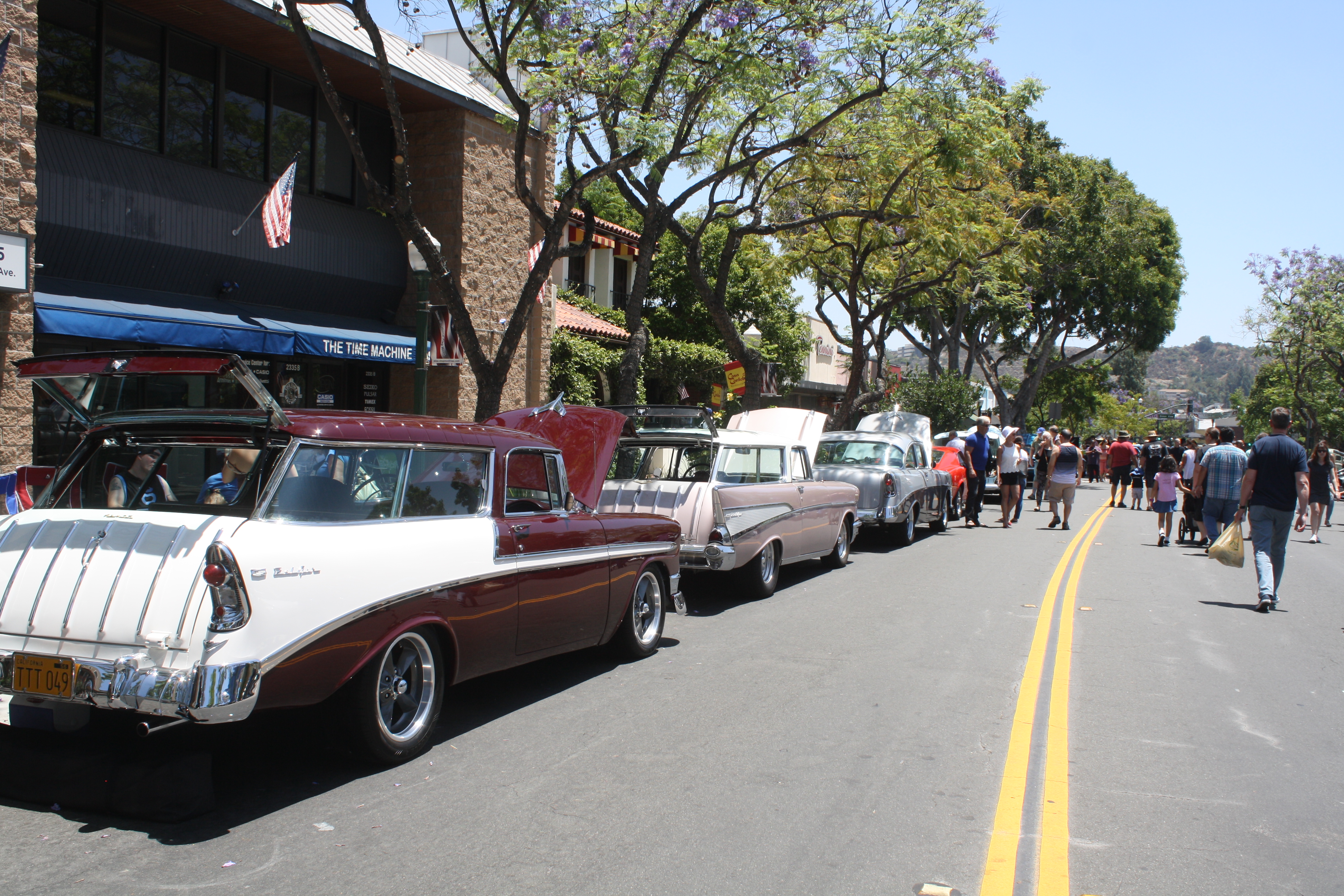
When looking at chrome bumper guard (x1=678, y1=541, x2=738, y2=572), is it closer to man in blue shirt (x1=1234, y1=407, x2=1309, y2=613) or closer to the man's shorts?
man in blue shirt (x1=1234, y1=407, x2=1309, y2=613)

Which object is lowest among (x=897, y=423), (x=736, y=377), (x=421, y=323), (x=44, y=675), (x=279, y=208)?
(x=44, y=675)

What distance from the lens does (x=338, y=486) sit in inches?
190

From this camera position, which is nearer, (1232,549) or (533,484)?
(533,484)

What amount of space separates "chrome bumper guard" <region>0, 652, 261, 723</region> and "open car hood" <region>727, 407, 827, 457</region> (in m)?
9.16

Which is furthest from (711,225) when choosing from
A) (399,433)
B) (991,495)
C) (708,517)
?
(399,433)

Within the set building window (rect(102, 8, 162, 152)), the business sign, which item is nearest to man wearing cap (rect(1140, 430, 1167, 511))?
the business sign

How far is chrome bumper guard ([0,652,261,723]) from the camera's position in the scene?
401cm

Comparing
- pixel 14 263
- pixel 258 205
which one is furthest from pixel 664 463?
pixel 258 205

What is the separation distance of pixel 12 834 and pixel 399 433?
7.70ft

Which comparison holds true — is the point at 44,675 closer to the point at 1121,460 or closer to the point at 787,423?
the point at 787,423

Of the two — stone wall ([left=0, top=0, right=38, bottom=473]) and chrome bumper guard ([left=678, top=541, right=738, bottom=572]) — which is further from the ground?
stone wall ([left=0, top=0, right=38, bottom=473])

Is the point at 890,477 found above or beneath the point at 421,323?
beneath

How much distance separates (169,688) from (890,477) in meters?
11.7

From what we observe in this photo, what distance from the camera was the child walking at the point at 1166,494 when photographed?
1684cm
